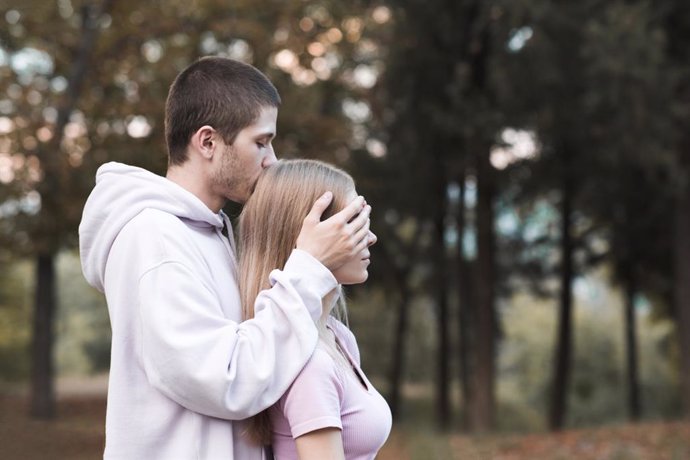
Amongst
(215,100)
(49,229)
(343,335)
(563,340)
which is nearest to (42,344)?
(49,229)

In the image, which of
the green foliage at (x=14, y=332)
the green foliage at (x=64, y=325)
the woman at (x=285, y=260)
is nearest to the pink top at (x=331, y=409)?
the woman at (x=285, y=260)

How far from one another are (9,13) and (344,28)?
534 cm

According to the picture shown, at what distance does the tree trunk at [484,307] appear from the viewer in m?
18.6

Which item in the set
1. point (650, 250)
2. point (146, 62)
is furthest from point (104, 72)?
point (650, 250)

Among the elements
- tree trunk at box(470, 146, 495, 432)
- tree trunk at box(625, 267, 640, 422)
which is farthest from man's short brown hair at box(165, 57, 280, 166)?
tree trunk at box(625, 267, 640, 422)

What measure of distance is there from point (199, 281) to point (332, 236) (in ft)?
1.18

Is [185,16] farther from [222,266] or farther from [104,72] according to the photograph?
[222,266]

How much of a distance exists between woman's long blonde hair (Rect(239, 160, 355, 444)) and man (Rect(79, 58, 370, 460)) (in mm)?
47

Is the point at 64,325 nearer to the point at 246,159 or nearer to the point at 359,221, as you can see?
the point at 246,159

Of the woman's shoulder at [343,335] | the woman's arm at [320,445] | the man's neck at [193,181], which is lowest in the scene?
the woman's arm at [320,445]

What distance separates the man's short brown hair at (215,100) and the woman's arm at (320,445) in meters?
A: 0.79

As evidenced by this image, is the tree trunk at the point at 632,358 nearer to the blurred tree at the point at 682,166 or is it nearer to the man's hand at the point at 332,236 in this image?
the blurred tree at the point at 682,166

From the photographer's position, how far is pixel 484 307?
18.8m

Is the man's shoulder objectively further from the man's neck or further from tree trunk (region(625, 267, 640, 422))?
tree trunk (region(625, 267, 640, 422))
